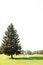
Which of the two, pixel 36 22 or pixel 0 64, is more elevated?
pixel 36 22

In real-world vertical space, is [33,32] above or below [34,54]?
above

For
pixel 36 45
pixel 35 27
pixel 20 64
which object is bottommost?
pixel 20 64

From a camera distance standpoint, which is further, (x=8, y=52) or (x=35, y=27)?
(x=8, y=52)

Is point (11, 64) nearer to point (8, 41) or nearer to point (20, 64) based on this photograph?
point (20, 64)

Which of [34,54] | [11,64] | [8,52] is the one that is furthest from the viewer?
[8,52]

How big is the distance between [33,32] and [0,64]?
271cm

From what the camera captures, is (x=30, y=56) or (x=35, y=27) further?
(x=30, y=56)

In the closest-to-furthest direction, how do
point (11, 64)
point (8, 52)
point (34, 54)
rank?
point (11, 64) < point (34, 54) < point (8, 52)

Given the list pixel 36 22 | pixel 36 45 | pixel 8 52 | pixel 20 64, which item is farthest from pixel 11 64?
pixel 8 52

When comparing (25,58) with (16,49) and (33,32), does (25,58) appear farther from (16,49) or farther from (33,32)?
(16,49)

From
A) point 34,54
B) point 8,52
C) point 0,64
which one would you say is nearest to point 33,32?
point 34,54

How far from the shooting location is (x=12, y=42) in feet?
64.0

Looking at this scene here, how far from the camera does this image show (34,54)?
15.2 m

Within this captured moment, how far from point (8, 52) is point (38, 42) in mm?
4935
